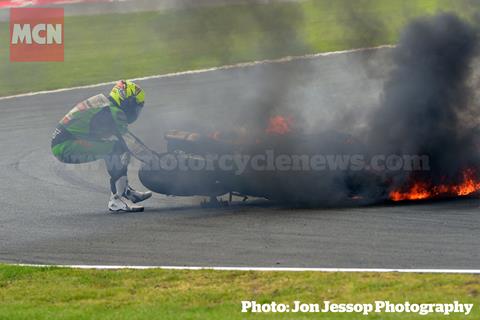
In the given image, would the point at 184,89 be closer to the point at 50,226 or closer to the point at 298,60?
the point at 298,60

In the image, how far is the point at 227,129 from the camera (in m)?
15.5

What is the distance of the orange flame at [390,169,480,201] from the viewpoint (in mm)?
15383

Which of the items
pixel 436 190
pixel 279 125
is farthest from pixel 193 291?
pixel 436 190

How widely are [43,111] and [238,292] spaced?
1539cm

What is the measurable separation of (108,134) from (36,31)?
759 inches

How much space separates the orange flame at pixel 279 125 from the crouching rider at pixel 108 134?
205 centimetres

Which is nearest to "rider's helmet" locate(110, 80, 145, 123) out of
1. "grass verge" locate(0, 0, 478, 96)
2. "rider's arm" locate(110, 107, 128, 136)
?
"rider's arm" locate(110, 107, 128, 136)

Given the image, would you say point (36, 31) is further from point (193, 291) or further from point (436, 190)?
point (193, 291)

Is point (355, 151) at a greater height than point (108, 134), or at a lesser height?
lesser

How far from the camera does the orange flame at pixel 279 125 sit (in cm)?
1541

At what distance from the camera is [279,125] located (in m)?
15.5

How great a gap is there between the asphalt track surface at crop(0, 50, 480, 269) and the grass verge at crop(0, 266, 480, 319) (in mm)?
698

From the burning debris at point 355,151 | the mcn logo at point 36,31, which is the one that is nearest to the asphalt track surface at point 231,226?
the burning debris at point 355,151

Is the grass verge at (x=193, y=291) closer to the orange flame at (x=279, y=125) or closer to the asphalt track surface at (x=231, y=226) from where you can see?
the asphalt track surface at (x=231, y=226)
